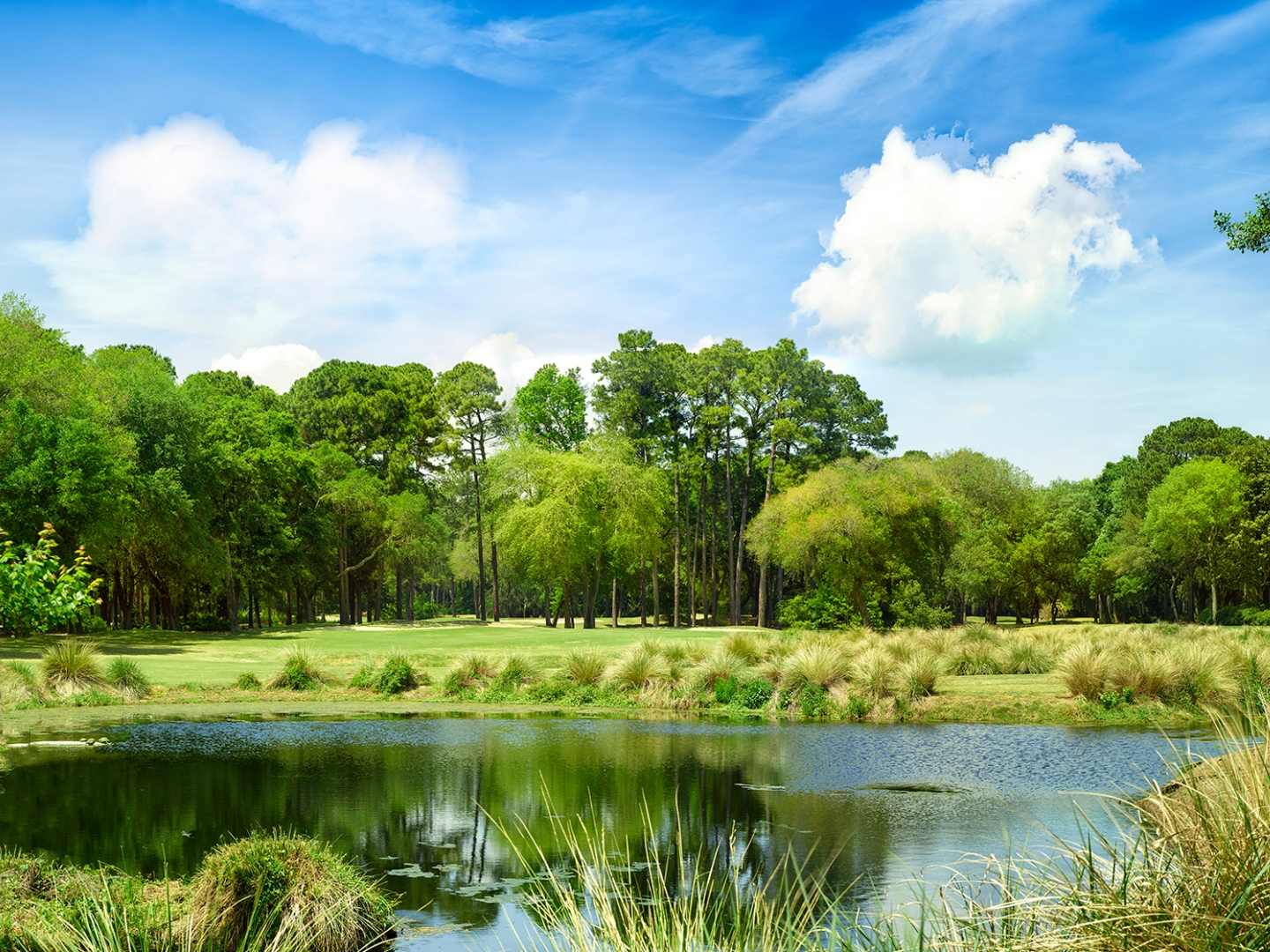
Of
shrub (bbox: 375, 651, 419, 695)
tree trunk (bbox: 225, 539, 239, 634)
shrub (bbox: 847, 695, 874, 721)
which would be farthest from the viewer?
tree trunk (bbox: 225, 539, 239, 634)

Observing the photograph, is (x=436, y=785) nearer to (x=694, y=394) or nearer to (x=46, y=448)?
(x=46, y=448)

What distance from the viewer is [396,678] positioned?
2466 cm

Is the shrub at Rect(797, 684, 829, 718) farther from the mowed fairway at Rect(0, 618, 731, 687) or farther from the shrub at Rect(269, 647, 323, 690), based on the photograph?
the shrub at Rect(269, 647, 323, 690)

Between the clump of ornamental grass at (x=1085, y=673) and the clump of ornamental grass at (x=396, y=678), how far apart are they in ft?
48.1

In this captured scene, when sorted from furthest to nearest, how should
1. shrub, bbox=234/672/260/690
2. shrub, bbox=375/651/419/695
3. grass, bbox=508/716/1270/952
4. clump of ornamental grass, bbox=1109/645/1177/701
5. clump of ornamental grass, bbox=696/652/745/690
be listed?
shrub, bbox=234/672/260/690, shrub, bbox=375/651/419/695, clump of ornamental grass, bbox=696/652/745/690, clump of ornamental grass, bbox=1109/645/1177/701, grass, bbox=508/716/1270/952

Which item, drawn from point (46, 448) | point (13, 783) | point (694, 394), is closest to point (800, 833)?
point (13, 783)

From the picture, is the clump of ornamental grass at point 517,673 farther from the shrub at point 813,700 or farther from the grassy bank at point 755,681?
the shrub at point 813,700

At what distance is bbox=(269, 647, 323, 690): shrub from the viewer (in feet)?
81.8

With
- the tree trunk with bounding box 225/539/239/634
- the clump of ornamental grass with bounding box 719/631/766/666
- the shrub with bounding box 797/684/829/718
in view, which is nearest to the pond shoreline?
the shrub with bounding box 797/684/829/718

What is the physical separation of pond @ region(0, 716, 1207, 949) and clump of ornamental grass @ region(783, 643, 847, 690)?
6.64 ft

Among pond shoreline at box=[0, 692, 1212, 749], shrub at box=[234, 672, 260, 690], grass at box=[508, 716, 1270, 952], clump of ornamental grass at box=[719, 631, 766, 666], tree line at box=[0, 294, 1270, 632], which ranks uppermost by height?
tree line at box=[0, 294, 1270, 632]

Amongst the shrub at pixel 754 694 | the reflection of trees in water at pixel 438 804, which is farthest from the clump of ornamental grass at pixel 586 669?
the reflection of trees in water at pixel 438 804

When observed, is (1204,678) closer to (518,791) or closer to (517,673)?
(518,791)

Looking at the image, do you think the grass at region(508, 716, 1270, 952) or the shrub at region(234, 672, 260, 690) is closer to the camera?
the grass at region(508, 716, 1270, 952)
